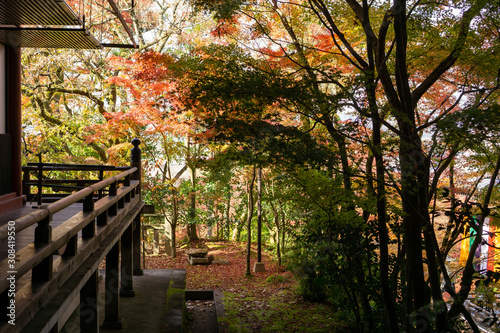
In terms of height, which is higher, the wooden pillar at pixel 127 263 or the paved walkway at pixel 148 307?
the wooden pillar at pixel 127 263

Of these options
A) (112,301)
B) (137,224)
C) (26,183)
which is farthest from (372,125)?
(26,183)

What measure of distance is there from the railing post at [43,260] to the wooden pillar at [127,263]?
5.19 metres

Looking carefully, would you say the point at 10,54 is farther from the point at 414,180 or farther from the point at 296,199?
the point at 414,180

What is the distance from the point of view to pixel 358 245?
7.57m

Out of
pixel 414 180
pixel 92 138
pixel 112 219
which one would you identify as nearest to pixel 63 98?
pixel 92 138

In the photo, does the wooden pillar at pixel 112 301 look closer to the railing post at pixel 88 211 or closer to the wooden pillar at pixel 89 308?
the wooden pillar at pixel 89 308

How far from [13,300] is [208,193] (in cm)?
1647

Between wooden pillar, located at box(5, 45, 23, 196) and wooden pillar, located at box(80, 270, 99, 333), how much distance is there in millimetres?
3108

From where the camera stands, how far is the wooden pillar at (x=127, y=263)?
27.5 ft

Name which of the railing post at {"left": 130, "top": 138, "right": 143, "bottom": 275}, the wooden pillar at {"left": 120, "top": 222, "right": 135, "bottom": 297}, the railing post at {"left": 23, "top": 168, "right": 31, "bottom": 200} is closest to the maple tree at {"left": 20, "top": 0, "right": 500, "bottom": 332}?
the railing post at {"left": 130, "top": 138, "right": 143, "bottom": 275}

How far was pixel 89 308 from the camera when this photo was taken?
16.1 feet

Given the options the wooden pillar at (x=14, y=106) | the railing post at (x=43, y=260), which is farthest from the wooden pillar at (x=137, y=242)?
the railing post at (x=43, y=260)

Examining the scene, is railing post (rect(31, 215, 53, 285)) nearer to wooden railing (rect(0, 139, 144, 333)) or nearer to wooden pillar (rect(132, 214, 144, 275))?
wooden railing (rect(0, 139, 144, 333))

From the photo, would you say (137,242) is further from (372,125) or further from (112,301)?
(372,125)
